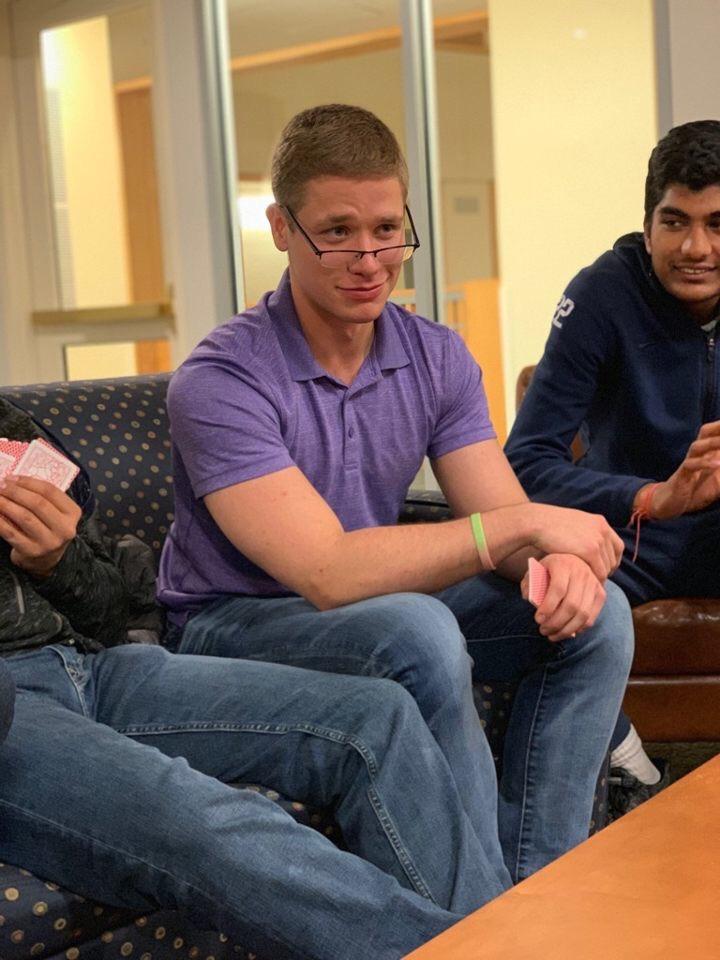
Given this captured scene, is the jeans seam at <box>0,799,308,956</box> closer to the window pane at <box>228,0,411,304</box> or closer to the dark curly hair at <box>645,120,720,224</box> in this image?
the dark curly hair at <box>645,120,720,224</box>

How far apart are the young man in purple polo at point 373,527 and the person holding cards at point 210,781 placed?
0.31ft

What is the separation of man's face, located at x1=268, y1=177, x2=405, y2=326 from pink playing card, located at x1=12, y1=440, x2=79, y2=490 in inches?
16.7

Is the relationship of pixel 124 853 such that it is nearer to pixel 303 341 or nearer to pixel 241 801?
pixel 241 801

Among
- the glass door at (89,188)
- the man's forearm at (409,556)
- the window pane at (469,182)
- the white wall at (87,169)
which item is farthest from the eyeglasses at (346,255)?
the white wall at (87,169)

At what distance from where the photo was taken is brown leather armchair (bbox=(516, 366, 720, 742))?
2148mm

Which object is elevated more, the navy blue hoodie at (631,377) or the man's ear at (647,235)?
the man's ear at (647,235)

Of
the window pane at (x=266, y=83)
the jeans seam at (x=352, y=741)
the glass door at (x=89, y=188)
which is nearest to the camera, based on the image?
the jeans seam at (x=352, y=741)

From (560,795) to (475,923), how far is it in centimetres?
70

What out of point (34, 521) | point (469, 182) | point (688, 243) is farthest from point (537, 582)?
point (469, 182)

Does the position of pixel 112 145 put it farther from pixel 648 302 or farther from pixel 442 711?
pixel 442 711

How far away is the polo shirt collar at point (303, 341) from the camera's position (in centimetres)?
183

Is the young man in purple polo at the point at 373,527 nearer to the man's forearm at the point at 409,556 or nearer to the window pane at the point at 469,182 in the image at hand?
the man's forearm at the point at 409,556

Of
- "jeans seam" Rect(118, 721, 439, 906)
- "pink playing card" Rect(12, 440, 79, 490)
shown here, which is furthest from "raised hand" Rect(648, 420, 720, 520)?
"pink playing card" Rect(12, 440, 79, 490)

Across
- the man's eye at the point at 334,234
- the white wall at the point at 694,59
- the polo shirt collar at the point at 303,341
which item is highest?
the white wall at the point at 694,59
